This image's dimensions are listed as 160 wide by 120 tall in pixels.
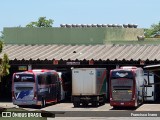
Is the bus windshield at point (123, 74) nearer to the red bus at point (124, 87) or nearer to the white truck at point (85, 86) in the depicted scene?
the red bus at point (124, 87)

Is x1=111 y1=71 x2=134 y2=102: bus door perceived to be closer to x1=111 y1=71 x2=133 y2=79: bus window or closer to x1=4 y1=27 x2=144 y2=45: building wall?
x1=111 y1=71 x2=133 y2=79: bus window

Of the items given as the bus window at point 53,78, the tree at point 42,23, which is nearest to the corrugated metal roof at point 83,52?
the bus window at point 53,78

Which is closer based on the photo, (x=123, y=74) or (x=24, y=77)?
(x=123, y=74)

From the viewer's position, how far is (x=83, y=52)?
4906cm

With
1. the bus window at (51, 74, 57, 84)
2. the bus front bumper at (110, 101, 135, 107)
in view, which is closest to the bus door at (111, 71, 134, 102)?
the bus front bumper at (110, 101, 135, 107)

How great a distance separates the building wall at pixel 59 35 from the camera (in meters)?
54.1

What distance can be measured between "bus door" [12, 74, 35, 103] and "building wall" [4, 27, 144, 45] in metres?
15.5

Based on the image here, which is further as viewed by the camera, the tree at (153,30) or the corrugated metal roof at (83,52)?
the tree at (153,30)

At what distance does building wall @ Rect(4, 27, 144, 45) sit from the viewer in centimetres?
5409

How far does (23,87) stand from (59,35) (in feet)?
53.0

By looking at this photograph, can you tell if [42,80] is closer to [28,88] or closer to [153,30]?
[28,88]

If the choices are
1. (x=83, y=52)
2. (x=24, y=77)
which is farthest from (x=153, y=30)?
(x=24, y=77)

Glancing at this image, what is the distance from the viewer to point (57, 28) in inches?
2153

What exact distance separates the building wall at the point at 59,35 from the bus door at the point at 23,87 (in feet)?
51.0
